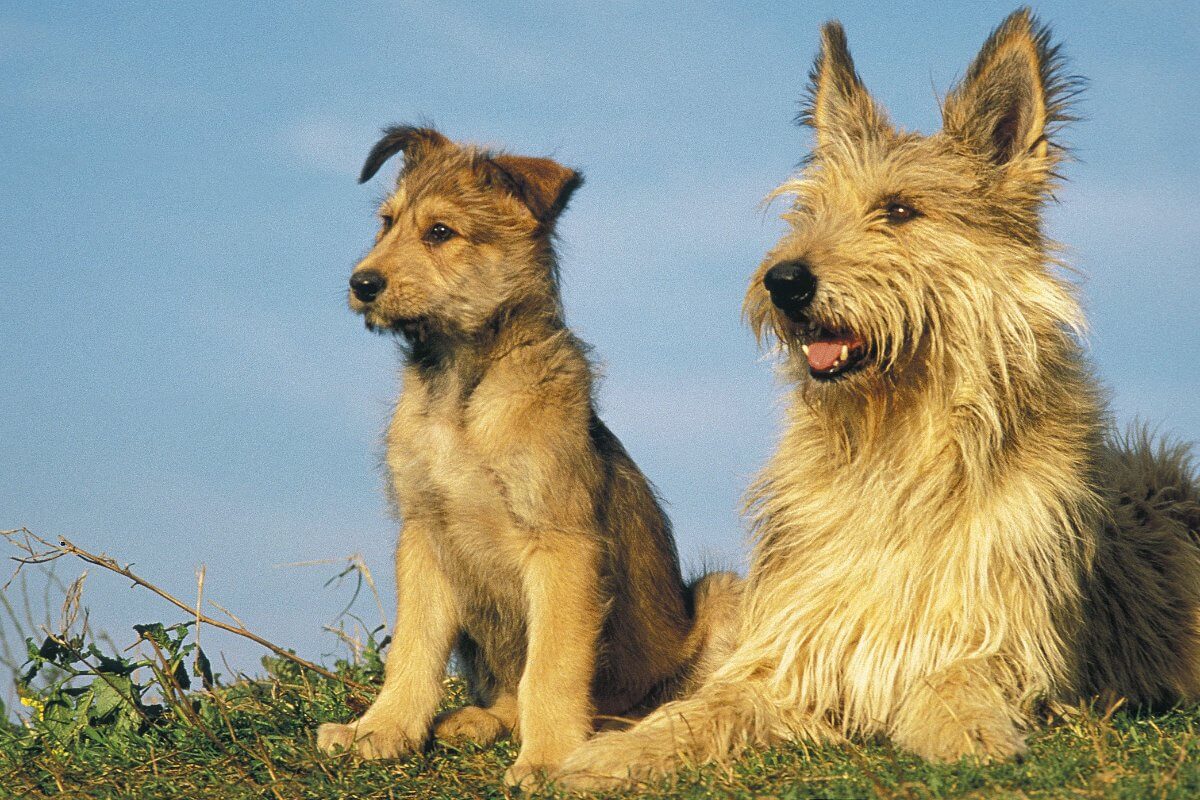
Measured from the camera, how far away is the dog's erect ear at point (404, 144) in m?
6.50

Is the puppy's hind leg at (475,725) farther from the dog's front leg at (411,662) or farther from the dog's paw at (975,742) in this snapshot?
the dog's paw at (975,742)

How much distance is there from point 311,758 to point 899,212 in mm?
3335

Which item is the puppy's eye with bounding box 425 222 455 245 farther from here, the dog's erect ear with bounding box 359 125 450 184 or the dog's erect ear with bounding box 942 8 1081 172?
the dog's erect ear with bounding box 942 8 1081 172

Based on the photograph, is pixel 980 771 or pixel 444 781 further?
pixel 444 781

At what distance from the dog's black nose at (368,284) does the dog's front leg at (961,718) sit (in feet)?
9.39

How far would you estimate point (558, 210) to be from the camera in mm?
6191

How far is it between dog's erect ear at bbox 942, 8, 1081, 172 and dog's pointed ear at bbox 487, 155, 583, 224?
1824mm

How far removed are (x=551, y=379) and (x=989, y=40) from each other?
2390 mm

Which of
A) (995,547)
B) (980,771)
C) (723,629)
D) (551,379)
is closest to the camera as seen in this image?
(980,771)

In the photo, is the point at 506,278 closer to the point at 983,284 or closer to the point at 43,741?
the point at 983,284

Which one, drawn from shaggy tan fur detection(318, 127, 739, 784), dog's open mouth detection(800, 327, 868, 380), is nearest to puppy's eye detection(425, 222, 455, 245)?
shaggy tan fur detection(318, 127, 739, 784)

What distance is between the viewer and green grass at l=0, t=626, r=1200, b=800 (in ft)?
14.0

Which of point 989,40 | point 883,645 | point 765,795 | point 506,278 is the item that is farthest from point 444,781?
point 989,40

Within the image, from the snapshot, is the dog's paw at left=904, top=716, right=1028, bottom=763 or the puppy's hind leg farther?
the puppy's hind leg
